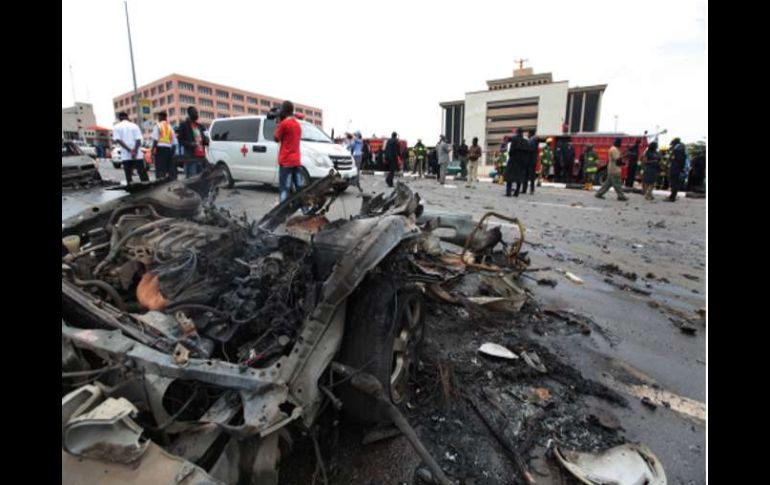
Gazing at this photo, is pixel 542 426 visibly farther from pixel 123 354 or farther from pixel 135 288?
pixel 135 288

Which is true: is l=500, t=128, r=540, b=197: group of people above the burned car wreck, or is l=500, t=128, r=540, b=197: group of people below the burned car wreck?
above

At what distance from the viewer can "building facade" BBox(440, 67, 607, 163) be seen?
61.2m

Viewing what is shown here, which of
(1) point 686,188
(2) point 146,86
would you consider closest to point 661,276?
(1) point 686,188

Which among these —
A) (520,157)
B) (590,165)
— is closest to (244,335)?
(520,157)

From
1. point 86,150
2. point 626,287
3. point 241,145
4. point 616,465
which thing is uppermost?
point 86,150

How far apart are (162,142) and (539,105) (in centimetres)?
6455

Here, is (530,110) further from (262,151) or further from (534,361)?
(534,361)

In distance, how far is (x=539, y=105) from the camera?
202 ft

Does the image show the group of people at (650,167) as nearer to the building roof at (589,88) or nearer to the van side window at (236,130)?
the van side window at (236,130)

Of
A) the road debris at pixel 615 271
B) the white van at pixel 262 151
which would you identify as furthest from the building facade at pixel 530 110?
the road debris at pixel 615 271

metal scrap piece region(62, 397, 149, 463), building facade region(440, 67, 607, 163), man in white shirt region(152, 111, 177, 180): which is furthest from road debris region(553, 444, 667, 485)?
building facade region(440, 67, 607, 163)

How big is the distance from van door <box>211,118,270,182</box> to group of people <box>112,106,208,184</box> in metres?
1.46

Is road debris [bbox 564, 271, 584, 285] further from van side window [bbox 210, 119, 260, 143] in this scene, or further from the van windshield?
van side window [bbox 210, 119, 260, 143]
